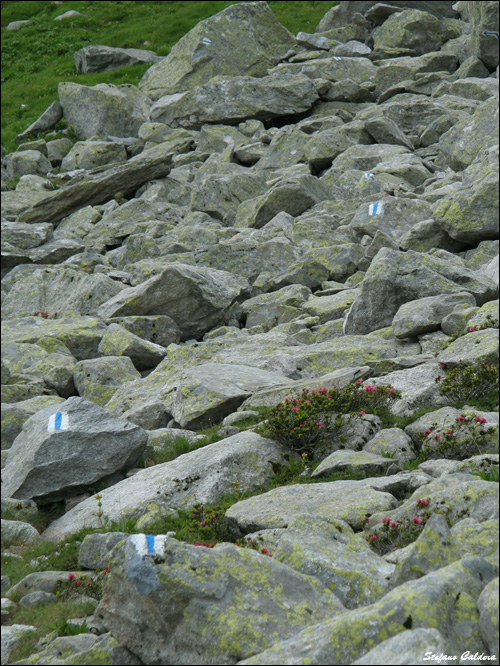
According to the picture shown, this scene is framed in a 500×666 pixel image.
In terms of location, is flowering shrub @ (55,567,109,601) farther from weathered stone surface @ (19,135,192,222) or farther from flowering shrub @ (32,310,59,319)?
weathered stone surface @ (19,135,192,222)

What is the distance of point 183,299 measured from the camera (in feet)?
70.5

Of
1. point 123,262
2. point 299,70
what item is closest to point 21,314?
point 123,262

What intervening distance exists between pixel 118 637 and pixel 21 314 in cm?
1998

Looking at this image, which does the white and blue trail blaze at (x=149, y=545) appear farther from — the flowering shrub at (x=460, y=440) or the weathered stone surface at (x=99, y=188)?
the weathered stone surface at (x=99, y=188)

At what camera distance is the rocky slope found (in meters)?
6.70

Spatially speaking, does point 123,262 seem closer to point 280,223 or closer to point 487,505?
point 280,223

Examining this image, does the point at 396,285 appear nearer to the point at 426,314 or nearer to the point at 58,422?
the point at 426,314

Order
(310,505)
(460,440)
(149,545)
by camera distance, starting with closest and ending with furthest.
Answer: (149,545) < (310,505) < (460,440)

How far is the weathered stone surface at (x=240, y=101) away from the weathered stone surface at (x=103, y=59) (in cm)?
1425

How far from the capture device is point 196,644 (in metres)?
6.39

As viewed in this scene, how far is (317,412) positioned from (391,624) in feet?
21.6

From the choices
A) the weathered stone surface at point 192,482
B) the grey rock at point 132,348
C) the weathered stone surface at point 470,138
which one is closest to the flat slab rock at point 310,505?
the weathered stone surface at point 192,482

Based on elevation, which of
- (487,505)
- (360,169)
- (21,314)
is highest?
(487,505)

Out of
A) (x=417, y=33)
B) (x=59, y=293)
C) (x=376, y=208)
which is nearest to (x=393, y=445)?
(x=376, y=208)
